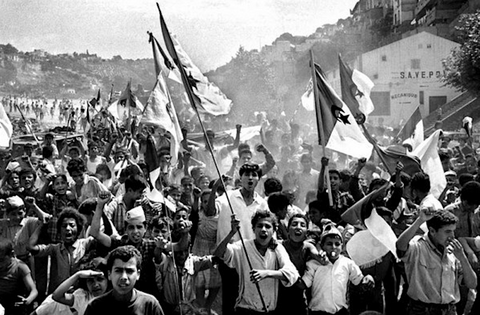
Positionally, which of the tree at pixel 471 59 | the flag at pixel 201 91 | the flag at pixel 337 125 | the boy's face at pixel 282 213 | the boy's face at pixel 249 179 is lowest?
the boy's face at pixel 282 213

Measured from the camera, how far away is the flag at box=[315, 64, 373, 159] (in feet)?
24.6

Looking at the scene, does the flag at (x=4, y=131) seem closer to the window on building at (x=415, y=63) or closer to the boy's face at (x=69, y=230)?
the boy's face at (x=69, y=230)

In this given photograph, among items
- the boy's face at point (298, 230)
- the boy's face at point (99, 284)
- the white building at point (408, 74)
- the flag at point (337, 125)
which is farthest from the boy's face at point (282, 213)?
the white building at point (408, 74)

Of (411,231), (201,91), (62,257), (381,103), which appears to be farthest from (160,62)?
(381,103)

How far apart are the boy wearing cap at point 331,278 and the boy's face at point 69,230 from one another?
2.24 metres

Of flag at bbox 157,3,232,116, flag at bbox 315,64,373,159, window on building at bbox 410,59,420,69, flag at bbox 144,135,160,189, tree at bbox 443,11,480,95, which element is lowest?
flag at bbox 144,135,160,189

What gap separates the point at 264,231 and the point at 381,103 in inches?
1774

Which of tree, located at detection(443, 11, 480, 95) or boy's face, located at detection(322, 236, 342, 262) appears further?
tree, located at detection(443, 11, 480, 95)

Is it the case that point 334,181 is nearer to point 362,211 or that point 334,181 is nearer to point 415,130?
point 362,211

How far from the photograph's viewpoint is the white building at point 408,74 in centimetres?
4822

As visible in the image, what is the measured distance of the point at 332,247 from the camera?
5.46 m

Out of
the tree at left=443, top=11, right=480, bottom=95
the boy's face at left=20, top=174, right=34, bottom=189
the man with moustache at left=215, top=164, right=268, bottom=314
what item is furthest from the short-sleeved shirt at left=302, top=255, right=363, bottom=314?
the tree at left=443, top=11, right=480, bottom=95

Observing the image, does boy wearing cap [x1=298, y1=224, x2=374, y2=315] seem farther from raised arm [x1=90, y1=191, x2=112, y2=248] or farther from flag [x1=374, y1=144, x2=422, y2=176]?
flag [x1=374, y1=144, x2=422, y2=176]

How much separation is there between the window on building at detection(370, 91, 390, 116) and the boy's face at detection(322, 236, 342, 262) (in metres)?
43.7
